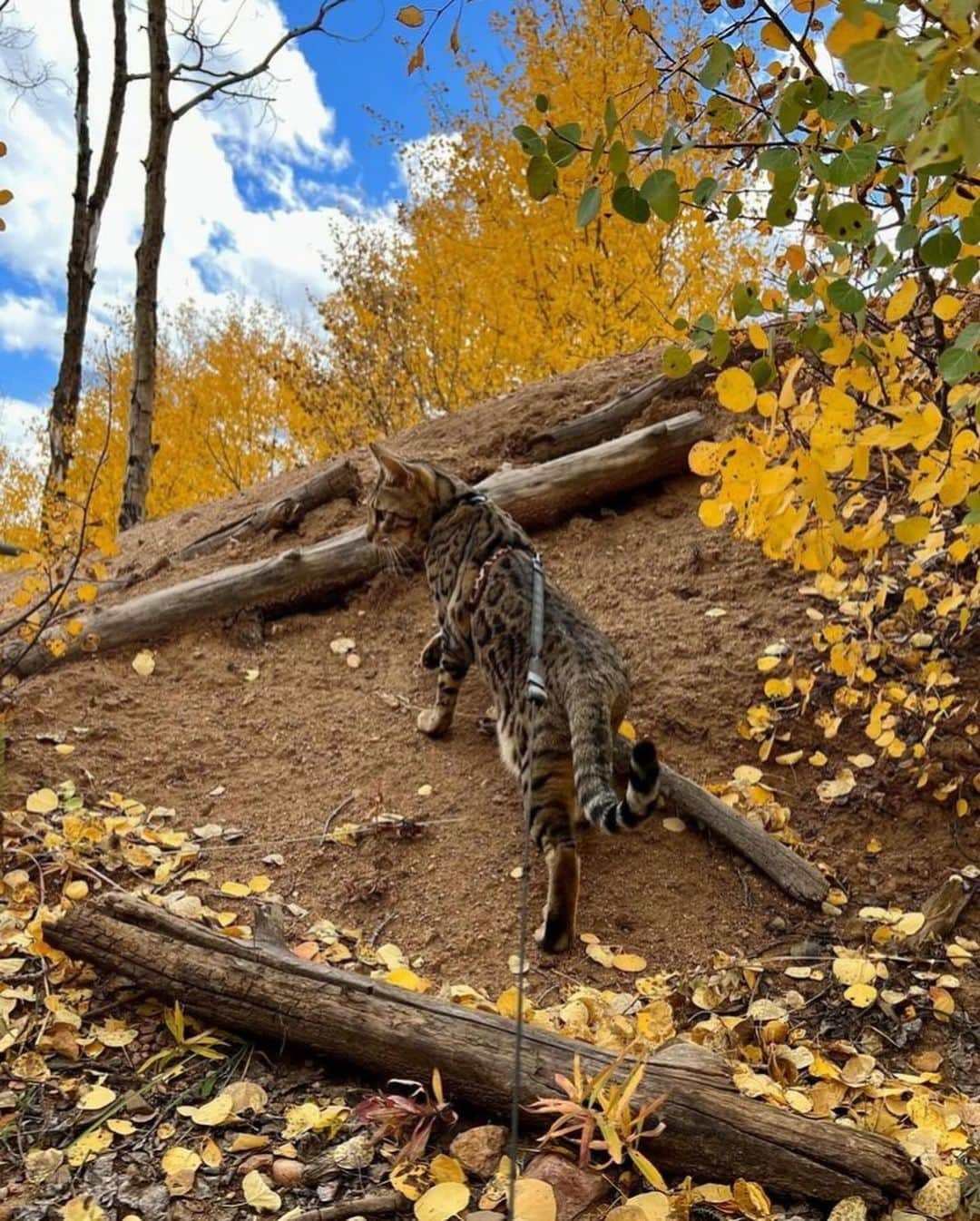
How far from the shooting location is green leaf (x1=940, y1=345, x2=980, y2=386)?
133 centimetres

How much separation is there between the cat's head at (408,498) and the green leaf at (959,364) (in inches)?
145

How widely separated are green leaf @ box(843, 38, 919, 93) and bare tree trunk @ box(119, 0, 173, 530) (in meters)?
10.9

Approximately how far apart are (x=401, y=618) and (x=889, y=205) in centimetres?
390

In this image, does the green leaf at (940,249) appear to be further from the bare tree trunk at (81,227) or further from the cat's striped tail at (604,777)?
the bare tree trunk at (81,227)

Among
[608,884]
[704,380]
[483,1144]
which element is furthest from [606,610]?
[483,1144]

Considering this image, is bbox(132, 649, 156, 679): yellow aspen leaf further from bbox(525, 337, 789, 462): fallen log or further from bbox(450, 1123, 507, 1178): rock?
bbox(450, 1123, 507, 1178): rock

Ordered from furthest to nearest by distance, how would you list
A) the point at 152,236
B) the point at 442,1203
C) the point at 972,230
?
the point at 152,236
the point at 442,1203
the point at 972,230

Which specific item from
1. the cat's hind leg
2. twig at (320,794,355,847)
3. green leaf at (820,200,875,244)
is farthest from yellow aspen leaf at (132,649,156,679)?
green leaf at (820,200,875,244)

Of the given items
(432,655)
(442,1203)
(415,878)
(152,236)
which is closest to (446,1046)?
(442,1203)

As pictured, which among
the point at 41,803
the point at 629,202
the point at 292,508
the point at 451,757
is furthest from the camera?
the point at 292,508

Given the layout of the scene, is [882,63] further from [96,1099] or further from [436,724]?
[436,724]

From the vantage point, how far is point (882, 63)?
2.76 feet

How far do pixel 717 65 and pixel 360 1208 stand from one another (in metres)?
2.47

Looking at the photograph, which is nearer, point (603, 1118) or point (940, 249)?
point (940, 249)
